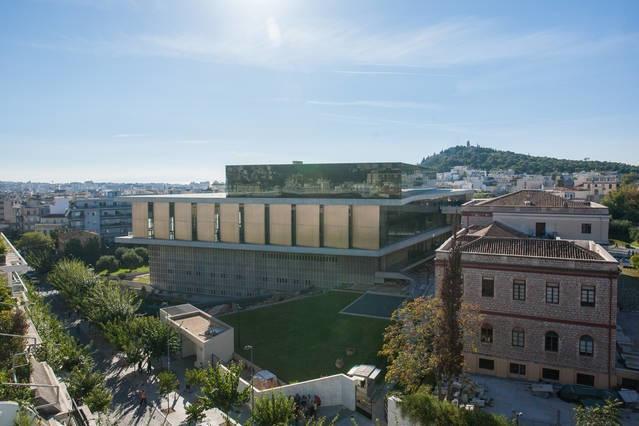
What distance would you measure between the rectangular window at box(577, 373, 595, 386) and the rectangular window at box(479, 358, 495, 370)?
426cm

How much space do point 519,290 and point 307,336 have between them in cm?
1523

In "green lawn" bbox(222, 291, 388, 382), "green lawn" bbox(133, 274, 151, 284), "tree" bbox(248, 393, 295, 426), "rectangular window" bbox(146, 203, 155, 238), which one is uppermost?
"rectangular window" bbox(146, 203, 155, 238)

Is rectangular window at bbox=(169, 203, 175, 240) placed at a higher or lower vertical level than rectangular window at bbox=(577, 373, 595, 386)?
higher

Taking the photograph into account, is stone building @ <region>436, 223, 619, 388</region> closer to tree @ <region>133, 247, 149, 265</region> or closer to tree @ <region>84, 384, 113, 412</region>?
tree @ <region>84, 384, 113, 412</region>

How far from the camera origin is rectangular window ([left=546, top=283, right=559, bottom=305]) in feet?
85.2

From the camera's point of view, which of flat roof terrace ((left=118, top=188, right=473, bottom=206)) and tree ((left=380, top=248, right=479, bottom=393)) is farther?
flat roof terrace ((left=118, top=188, right=473, bottom=206))

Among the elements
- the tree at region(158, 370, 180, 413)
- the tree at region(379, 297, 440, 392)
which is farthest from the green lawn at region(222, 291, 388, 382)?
the tree at region(379, 297, 440, 392)

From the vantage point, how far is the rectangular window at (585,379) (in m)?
25.3

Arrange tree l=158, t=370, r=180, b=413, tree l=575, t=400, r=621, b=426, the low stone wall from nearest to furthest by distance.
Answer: tree l=575, t=400, r=621, b=426 → the low stone wall → tree l=158, t=370, r=180, b=413

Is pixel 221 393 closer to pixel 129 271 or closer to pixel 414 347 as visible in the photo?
pixel 414 347

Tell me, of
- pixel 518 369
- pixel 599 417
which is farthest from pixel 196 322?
pixel 599 417

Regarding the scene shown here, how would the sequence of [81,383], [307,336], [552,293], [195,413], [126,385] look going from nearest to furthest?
[195,413] < [81,383] < [552,293] < [126,385] < [307,336]

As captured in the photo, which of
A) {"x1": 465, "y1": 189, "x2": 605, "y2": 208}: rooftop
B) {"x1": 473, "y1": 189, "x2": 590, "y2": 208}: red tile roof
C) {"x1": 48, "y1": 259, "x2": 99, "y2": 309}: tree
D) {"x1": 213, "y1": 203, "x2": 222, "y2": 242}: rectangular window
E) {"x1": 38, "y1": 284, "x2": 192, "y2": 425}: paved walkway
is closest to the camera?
{"x1": 38, "y1": 284, "x2": 192, "y2": 425}: paved walkway

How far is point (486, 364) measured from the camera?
27422 mm
